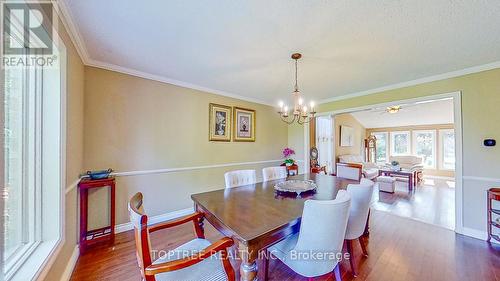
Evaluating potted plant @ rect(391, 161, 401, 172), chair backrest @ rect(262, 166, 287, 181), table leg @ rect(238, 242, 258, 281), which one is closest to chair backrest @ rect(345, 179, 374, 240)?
table leg @ rect(238, 242, 258, 281)

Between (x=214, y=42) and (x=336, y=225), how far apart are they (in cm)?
201

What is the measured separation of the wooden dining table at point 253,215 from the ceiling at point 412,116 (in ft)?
15.3

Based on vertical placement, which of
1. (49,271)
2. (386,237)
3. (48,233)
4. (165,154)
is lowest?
(386,237)

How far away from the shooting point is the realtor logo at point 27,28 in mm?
1059

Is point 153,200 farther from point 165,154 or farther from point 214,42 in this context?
point 214,42

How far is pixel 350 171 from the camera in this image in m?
2.86

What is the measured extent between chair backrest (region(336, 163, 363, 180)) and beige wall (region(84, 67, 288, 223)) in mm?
2065

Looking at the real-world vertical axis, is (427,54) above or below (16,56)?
above

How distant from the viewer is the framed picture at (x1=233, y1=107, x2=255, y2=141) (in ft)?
12.7

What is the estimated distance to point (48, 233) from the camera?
A: 56.3 inches

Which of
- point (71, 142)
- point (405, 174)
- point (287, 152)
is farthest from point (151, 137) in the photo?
point (405, 174)

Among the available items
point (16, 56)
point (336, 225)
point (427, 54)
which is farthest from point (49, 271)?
point (427, 54)

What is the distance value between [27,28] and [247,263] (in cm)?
214

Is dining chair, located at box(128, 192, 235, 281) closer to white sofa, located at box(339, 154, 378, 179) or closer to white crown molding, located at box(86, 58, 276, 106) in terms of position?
white crown molding, located at box(86, 58, 276, 106)
